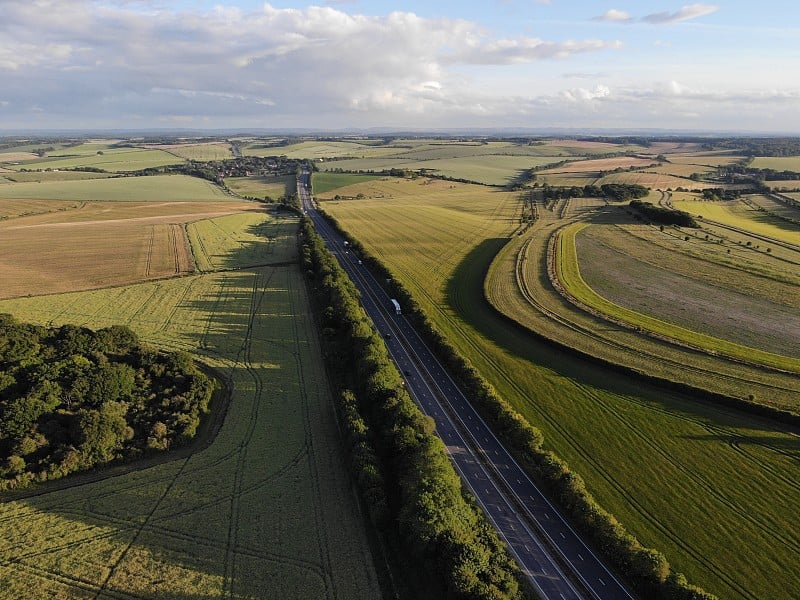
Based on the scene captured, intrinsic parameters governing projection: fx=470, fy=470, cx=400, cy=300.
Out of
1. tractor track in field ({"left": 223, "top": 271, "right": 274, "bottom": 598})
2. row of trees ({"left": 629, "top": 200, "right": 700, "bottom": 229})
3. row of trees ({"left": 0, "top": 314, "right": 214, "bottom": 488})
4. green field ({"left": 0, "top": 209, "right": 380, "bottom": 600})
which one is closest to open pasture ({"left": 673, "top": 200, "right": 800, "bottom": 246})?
row of trees ({"left": 629, "top": 200, "right": 700, "bottom": 229})

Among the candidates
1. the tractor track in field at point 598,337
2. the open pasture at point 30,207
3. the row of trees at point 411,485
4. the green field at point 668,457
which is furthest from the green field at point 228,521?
the open pasture at point 30,207

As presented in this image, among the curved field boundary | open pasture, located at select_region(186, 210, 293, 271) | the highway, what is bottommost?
the highway

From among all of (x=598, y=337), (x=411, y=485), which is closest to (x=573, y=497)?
(x=411, y=485)

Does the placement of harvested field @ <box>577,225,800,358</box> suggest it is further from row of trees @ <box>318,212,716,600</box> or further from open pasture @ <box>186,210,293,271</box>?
open pasture @ <box>186,210,293,271</box>

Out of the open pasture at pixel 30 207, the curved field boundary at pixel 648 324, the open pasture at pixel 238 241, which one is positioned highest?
the open pasture at pixel 30 207

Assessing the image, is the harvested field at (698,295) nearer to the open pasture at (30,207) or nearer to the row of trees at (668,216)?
the row of trees at (668,216)

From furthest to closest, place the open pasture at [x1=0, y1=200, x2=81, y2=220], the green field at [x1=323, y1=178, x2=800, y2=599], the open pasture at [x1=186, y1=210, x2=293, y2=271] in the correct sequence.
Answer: the open pasture at [x1=0, y1=200, x2=81, y2=220], the open pasture at [x1=186, y1=210, x2=293, y2=271], the green field at [x1=323, y1=178, x2=800, y2=599]

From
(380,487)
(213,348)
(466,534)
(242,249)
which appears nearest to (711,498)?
(466,534)
